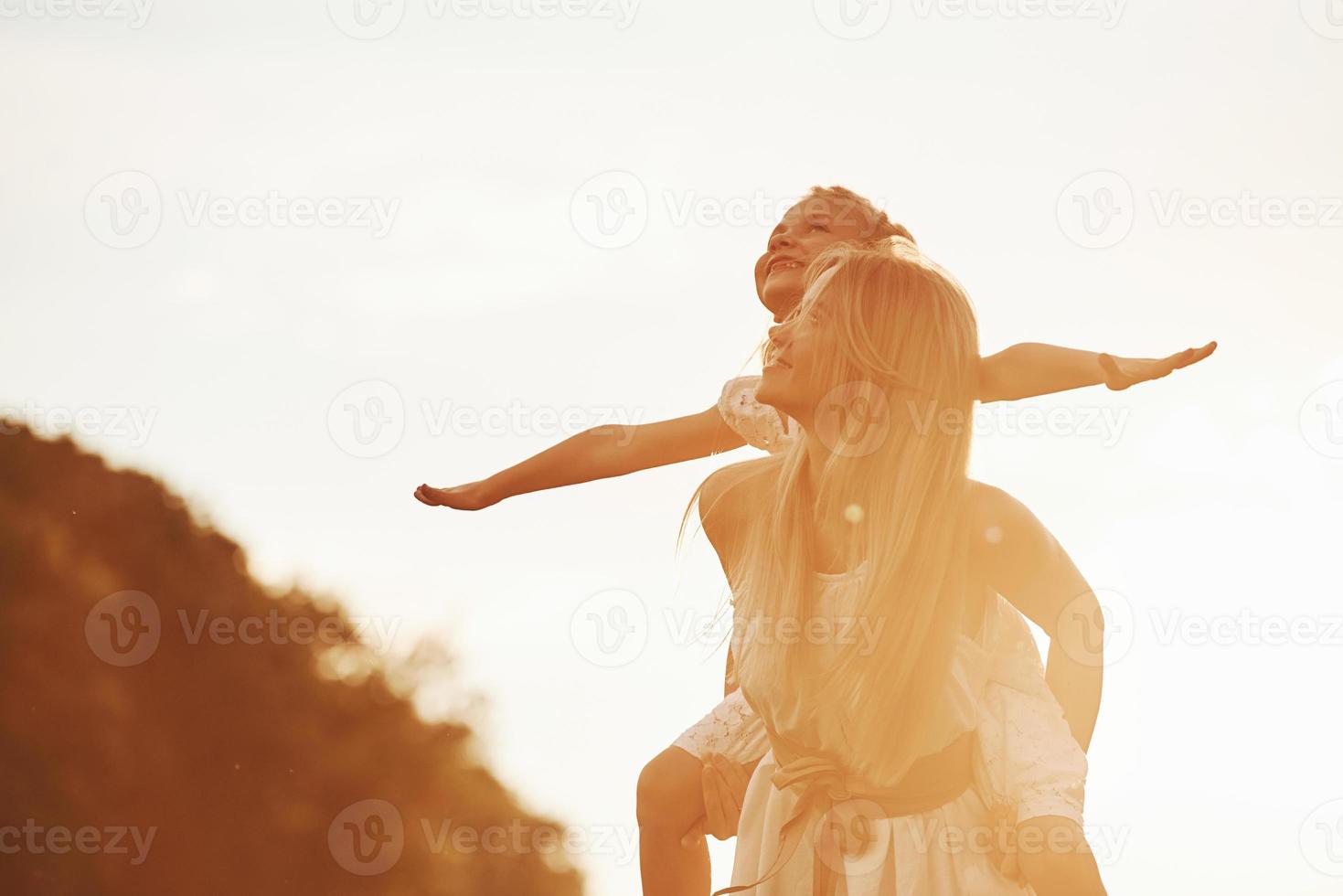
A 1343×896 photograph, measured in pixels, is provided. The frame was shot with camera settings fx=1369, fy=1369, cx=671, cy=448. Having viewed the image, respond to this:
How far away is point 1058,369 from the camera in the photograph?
376 centimetres

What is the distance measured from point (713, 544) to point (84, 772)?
18020mm

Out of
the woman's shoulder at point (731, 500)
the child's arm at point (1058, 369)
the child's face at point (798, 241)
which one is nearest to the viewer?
the child's arm at point (1058, 369)

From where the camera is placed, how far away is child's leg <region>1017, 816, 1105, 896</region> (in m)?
3.38

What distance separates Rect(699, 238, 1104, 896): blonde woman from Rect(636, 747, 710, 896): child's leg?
66cm

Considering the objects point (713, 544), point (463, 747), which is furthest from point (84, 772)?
point (713, 544)

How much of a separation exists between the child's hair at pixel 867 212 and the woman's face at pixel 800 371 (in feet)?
4.81

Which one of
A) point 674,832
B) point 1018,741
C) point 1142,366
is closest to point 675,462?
point 674,832

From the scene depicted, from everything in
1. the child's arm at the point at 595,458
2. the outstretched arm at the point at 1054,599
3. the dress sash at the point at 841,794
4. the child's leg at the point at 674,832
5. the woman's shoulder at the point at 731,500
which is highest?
the child's arm at the point at 595,458

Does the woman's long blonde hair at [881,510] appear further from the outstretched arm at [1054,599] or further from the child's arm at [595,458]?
the child's arm at [595,458]

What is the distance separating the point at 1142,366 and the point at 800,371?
957mm

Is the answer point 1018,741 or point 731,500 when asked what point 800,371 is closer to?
point 731,500

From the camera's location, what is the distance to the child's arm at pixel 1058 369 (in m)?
3.50

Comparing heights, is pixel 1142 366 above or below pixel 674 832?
above

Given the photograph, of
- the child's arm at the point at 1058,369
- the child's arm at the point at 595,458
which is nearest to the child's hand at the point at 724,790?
the child's arm at the point at 595,458
